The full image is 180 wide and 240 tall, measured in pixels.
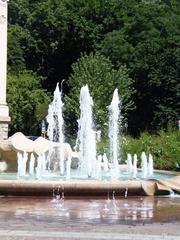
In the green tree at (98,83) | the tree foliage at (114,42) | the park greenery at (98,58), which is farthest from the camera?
the tree foliage at (114,42)

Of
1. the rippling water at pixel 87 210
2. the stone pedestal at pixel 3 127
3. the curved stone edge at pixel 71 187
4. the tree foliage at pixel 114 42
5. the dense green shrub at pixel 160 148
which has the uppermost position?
the tree foliage at pixel 114 42

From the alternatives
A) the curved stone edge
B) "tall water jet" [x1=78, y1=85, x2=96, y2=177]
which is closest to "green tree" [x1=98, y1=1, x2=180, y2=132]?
"tall water jet" [x1=78, y1=85, x2=96, y2=177]

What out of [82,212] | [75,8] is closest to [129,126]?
[75,8]

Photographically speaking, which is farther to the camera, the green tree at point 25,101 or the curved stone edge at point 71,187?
the green tree at point 25,101

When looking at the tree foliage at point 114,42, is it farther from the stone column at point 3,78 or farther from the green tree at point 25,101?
the stone column at point 3,78

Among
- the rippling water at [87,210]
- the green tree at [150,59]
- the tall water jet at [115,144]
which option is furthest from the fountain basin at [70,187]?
the green tree at [150,59]

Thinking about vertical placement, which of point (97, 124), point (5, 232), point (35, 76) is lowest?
point (5, 232)

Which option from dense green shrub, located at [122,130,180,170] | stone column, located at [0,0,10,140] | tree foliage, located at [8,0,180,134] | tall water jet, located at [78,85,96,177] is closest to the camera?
tall water jet, located at [78,85,96,177]

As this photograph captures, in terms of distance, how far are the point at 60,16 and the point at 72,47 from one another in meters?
3.19

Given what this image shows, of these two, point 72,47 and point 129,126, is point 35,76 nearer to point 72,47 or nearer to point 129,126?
point 72,47

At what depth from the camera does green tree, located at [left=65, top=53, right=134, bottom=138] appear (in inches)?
1964

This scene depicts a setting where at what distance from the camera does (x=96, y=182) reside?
14508 millimetres

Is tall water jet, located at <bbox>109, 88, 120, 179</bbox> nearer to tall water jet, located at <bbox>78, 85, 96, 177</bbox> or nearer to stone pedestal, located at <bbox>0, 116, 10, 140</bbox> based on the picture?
tall water jet, located at <bbox>78, 85, 96, 177</bbox>

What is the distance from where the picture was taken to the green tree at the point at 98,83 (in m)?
49.9
